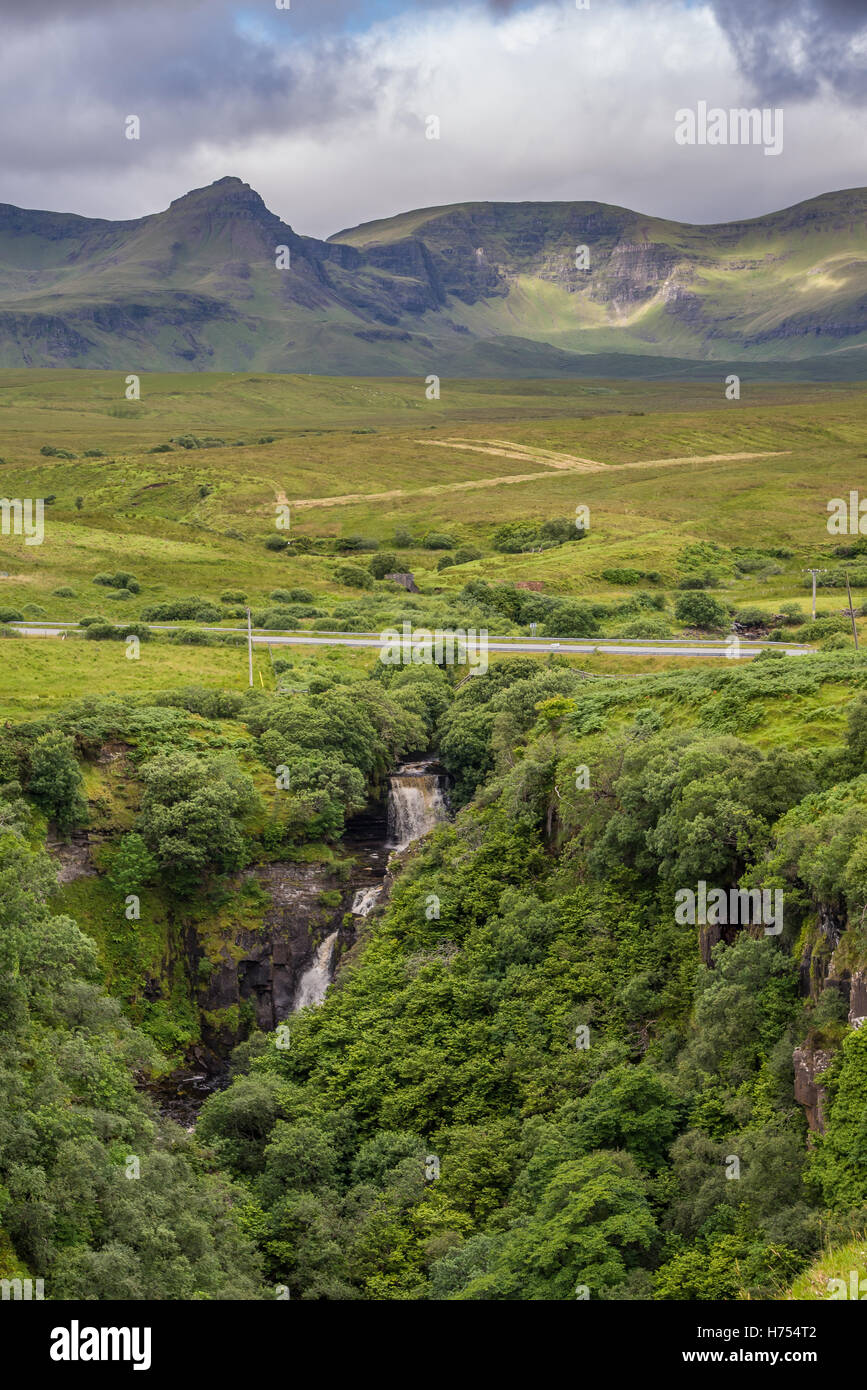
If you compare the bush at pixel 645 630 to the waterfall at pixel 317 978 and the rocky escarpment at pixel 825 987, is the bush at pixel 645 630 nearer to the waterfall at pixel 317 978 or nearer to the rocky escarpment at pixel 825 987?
the waterfall at pixel 317 978

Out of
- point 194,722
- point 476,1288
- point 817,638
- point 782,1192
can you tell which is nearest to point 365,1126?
point 476,1288

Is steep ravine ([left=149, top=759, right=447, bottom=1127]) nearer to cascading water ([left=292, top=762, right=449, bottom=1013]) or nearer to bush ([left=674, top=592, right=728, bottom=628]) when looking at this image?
cascading water ([left=292, top=762, right=449, bottom=1013])

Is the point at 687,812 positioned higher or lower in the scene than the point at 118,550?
lower

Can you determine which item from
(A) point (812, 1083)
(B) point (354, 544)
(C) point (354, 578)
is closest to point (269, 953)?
(A) point (812, 1083)

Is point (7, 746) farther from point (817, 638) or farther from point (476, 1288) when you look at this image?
point (817, 638)

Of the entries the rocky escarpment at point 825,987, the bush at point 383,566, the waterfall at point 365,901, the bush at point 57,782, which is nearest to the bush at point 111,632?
the bush at point 57,782

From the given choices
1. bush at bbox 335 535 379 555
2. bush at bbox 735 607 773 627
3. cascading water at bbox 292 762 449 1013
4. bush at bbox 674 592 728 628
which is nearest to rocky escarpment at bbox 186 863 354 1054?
cascading water at bbox 292 762 449 1013
